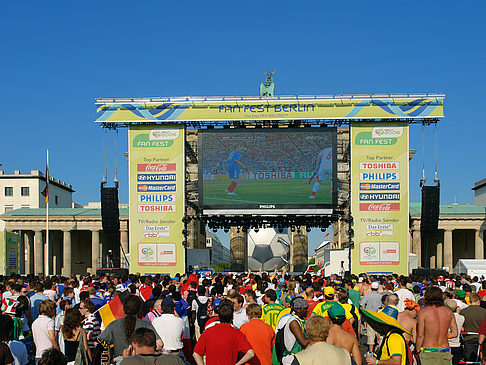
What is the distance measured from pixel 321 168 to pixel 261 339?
110 ft

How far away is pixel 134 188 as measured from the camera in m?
43.3

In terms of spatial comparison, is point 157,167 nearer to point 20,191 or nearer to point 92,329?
point 92,329

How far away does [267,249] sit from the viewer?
81.3m

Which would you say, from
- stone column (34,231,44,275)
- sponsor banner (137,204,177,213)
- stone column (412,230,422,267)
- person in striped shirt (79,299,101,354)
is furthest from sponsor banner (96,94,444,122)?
person in striped shirt (79,299,101,354)

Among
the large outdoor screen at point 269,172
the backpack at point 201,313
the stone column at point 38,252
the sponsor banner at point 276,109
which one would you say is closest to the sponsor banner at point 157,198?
the large outdoor screen at point 269,172

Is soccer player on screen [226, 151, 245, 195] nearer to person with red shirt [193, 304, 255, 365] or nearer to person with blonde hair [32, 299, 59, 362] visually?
person with blonde hair [32, 299, 59, 362]

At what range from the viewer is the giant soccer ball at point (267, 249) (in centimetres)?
8112

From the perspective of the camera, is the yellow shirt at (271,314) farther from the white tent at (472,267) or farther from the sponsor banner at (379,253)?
the sponsor banner at (379,253)

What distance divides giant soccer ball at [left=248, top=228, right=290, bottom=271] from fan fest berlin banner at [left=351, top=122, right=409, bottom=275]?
129 ft

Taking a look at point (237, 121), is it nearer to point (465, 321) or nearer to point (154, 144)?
point (154, 144)

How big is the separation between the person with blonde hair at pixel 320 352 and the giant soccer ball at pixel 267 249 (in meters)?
74.9

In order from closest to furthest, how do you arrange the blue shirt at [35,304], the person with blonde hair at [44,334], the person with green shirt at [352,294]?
1. the person with blonde hair at [44,334]
2. the blue shirt at [35,304]
3. the person with green shirt at [352,294]

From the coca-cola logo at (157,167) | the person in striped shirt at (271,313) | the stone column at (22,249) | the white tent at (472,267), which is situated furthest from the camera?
the stone column at (22,249)

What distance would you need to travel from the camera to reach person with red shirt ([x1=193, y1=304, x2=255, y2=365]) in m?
7.48
